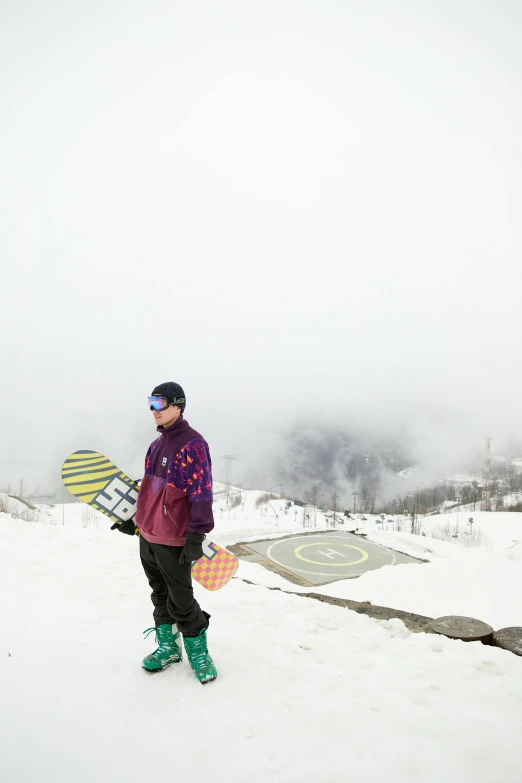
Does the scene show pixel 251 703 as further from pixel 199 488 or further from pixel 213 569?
A: pixel 199 488

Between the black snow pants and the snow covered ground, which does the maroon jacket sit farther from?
the snow covered ground

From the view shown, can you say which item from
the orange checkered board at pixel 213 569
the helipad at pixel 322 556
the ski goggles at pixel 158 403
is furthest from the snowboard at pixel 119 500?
the helipad at pixel 322 556

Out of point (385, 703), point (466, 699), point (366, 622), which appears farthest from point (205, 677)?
point (366, 622)

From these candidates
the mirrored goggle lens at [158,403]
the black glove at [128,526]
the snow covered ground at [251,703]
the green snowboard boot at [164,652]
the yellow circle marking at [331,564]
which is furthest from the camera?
the yellow circle marking at [331,564]

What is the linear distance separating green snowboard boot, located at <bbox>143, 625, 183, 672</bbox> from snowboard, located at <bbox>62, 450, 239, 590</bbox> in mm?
513

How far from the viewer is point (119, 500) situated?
418 centimetres

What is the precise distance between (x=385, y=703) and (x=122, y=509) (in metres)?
2.94

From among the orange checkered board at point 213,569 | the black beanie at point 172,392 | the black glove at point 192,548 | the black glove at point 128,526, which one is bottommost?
the orange checkered board at point 213,569

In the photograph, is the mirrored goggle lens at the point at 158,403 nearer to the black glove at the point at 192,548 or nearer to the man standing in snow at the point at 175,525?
the man standing in snow at the point at 175,525

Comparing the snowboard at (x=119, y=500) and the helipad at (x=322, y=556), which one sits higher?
the snowboard at (x=119, y=500)

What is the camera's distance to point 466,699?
11.5 feet

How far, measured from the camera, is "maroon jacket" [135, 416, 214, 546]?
3.50 meters

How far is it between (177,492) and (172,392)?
36.5 inches

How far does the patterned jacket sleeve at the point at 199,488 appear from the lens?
3.42 m
